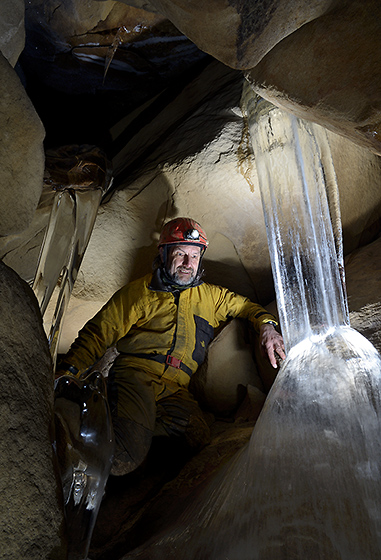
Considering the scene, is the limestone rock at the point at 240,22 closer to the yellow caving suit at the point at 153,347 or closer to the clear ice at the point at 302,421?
the clear ice at the point at 302,421

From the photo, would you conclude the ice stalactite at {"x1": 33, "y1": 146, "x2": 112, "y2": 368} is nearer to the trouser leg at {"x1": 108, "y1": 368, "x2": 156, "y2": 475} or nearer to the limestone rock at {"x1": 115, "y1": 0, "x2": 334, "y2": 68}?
the trouser leg at {"x1": 108, "y1": 368, "x2": 156, "y2": 475}

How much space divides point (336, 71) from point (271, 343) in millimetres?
1893

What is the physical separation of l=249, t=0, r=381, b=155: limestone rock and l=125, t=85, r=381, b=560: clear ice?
882 mm

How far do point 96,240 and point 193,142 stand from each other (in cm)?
136

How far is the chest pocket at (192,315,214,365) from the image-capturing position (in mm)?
3434

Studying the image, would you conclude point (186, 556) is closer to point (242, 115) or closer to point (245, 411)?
point (245, 411)

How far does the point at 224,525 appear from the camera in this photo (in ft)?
5.44

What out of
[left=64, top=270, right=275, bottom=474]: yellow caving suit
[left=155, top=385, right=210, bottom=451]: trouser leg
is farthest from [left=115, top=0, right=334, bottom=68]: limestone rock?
[left=155, top=385, right=210, bottom=451]: trouser leg

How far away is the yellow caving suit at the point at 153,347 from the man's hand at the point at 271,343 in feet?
0.50

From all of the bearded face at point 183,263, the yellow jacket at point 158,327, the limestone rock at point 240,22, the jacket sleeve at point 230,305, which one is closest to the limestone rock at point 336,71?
the limestone rock at point 240,22

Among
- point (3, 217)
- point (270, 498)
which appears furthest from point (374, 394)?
point (3, 217)

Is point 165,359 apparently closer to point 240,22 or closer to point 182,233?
point 182,233

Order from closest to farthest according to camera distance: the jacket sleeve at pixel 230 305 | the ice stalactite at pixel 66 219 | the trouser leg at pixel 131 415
Answer: the trouser leg at pixel 131 415 → the ice stalactite at pixel 66 219 → the jacket sleeve at pixel 230 305

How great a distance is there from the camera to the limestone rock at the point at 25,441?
46.5 inches
